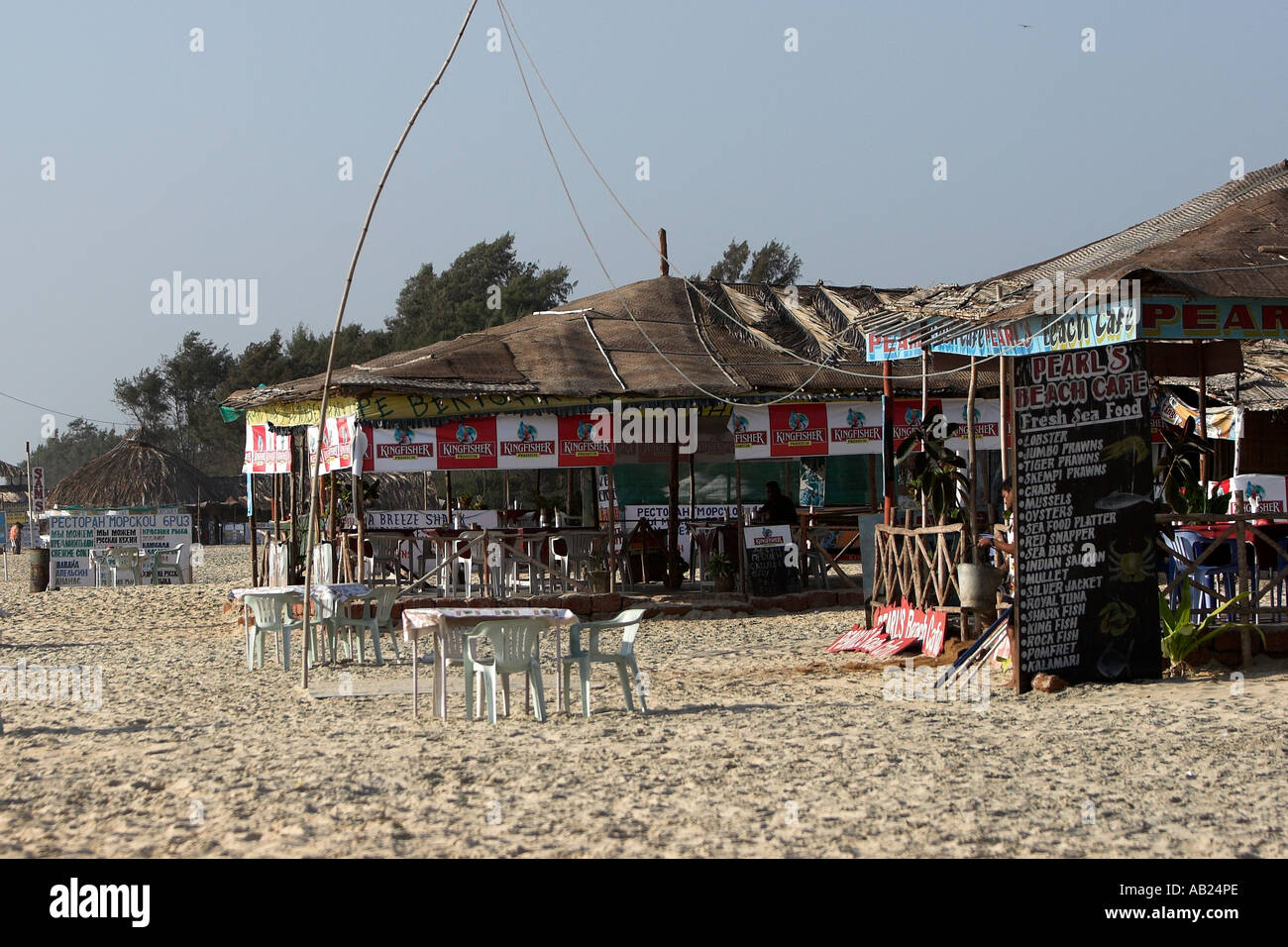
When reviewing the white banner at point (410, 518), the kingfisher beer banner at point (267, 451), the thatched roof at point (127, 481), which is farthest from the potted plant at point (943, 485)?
the thatched roof at point (127, 481)

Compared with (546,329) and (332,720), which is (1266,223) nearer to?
(332,720)

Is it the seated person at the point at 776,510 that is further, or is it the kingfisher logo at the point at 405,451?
the seated person at the point at 776,510

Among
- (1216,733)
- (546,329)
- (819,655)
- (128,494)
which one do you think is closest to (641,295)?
(546,329)

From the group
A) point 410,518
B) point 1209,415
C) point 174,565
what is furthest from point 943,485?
point 174,565

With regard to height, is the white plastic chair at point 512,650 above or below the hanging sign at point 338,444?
below

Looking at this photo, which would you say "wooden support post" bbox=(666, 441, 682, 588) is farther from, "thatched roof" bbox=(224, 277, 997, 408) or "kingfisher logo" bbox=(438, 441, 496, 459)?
"kingfisher logo" bbox=(438, 441, 496, 459)

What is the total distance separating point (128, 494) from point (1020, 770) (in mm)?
39007

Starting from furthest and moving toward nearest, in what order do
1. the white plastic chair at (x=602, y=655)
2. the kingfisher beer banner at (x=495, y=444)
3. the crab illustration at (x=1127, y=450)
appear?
the kingfisher beer banner at (x=495, y=444), the crab illustration at (x=1127, y=450), the white plastic chair at (x=602, y=655)

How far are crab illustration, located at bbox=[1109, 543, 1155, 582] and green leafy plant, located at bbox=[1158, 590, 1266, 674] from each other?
1.04 feet

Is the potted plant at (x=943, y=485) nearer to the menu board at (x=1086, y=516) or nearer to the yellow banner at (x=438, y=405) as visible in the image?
the menu board at (x=1086, y=516)

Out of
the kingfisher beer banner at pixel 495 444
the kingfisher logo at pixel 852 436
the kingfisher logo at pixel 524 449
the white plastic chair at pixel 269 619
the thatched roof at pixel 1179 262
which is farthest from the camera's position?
the kingfisher logo at pixel 852 436

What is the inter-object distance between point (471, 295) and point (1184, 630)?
5648cm

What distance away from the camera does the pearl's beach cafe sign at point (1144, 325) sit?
954cm

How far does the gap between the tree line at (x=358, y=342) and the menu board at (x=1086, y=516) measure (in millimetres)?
43143
